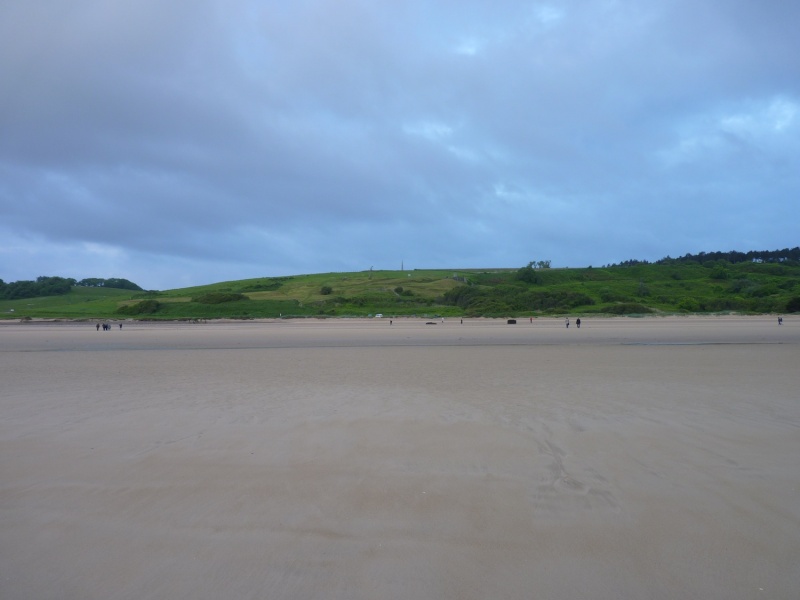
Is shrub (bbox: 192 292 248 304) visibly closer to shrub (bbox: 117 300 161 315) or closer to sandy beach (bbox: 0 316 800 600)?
shrub (bbox: 117 300 161 315)

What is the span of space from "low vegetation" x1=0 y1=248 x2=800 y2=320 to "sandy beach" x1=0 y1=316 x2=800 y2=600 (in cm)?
4831

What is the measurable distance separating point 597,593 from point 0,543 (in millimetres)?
4864

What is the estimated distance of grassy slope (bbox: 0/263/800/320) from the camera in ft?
198

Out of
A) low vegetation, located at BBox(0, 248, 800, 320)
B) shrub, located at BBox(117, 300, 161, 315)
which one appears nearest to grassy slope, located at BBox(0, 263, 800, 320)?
low vegetation, located at BBox(0, 248, 800, 320)

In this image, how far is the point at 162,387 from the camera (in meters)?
12.6

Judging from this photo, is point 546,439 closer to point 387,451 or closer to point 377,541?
point 387,451

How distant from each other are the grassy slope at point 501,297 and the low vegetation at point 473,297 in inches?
5.0

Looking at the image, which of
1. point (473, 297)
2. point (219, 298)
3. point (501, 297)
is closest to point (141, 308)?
point (219, 298)

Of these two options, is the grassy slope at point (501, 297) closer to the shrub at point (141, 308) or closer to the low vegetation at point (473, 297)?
the low vegetation at point (473, 297)

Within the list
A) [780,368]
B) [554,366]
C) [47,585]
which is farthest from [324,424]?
[780,368]

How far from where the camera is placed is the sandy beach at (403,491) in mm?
3842

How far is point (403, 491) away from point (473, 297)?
211 ft

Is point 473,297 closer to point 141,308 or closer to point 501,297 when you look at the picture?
point 501,297

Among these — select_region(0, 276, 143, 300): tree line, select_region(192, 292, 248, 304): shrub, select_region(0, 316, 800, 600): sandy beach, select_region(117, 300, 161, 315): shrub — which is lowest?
select_region(0, 316, 800, 600): sandy beach
